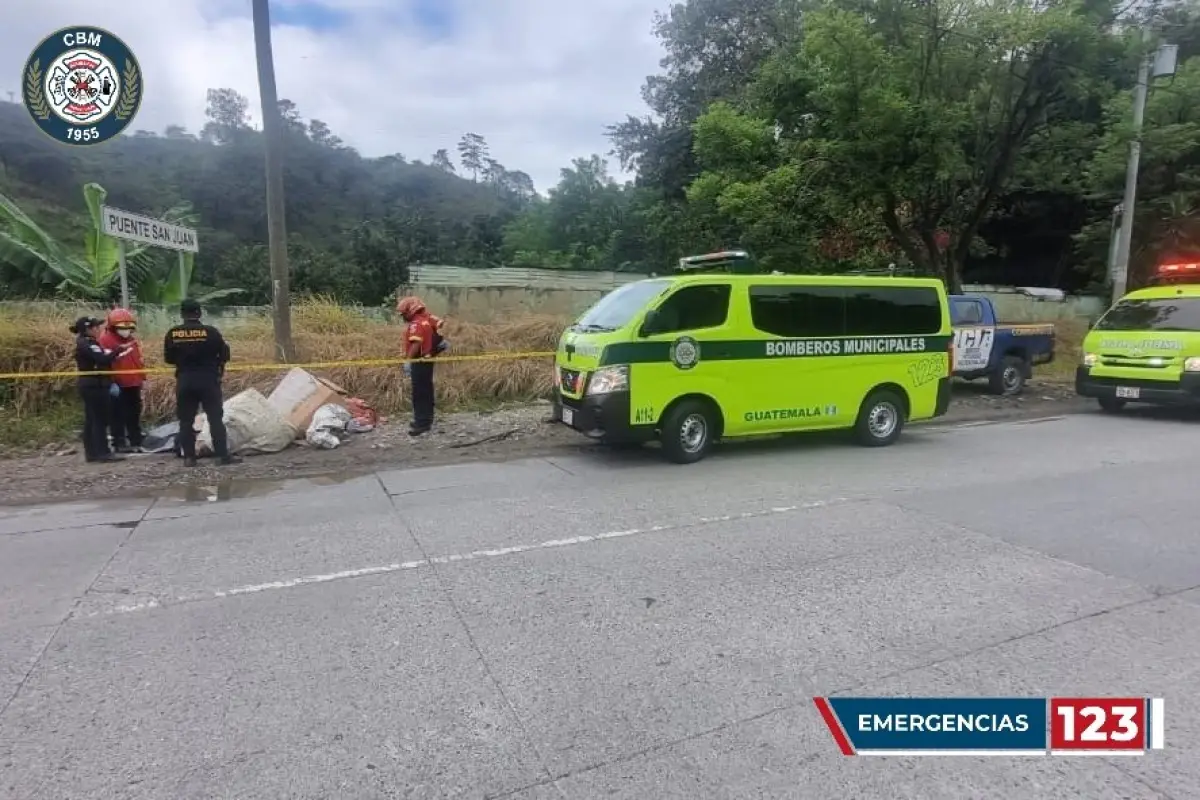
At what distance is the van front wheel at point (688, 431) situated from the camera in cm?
829

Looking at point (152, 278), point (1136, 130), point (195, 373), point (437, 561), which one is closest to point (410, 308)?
point (195, 373)

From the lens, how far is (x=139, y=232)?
9.12 meters

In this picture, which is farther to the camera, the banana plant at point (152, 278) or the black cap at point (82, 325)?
the banana plant at point (152, 278)

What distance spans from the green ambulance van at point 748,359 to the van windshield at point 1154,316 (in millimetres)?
4852

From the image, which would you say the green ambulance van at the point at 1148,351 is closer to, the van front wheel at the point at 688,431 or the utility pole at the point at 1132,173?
the utility pole at the point at 1132,173

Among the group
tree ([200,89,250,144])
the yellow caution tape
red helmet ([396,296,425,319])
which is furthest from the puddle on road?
tree ([200,89,250,144])

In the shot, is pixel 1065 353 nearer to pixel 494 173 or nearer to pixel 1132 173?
pixel 1132 173

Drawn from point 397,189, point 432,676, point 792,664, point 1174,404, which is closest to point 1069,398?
point 1174,404

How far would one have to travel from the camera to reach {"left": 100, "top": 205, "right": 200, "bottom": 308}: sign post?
28.5 ft

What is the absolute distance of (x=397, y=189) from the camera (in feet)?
243

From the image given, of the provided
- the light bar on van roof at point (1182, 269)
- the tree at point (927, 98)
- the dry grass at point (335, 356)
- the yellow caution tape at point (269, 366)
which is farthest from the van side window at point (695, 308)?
the light bar on van roof at point (1182, 269)

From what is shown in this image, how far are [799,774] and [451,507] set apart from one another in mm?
4320

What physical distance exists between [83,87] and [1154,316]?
16.0 meters

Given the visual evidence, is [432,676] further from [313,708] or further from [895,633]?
[895,633]
